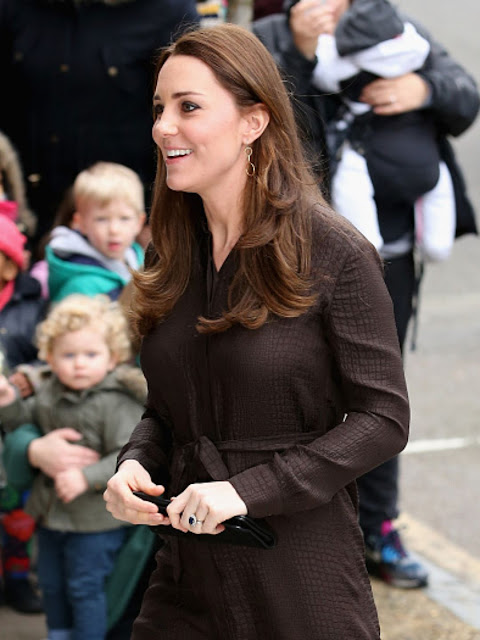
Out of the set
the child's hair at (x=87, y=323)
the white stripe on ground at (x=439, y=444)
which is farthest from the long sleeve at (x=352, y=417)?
the white stripe on ground at (x=439, y=444)

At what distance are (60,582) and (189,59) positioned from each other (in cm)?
207

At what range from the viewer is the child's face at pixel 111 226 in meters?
4.52

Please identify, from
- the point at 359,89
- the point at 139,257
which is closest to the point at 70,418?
the point at 139,257

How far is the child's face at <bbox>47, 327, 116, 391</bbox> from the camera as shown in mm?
3904

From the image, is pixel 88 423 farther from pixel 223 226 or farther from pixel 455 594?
pixel 455 594

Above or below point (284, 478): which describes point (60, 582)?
below

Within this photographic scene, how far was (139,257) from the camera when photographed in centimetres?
469

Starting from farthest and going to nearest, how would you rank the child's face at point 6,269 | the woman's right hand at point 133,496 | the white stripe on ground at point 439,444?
the white stripe on ground at point 439,444 < the child's face at point 6,269 < the woman's right hand at point 133,496

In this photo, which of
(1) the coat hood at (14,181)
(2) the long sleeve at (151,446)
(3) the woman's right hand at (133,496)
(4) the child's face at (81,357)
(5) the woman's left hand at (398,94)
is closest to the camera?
(3) the woman's right hand at (133,496)

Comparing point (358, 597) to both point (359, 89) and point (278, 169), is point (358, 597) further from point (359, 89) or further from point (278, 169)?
point (359, 89)

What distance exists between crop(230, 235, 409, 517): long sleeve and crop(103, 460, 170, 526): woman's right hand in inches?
7.4

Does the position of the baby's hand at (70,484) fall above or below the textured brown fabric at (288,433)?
below

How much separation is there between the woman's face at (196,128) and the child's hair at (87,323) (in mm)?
1390

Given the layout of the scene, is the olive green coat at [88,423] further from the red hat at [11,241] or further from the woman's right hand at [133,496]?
the woman's right hand at [133,496]
